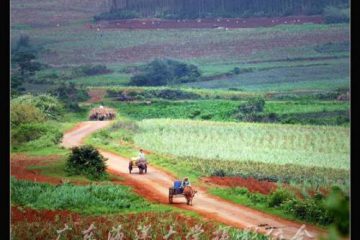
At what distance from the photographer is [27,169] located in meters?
3.90

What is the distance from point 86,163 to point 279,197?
140cm

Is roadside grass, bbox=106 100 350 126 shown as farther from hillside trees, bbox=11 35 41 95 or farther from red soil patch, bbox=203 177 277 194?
hillside trees, bbox=11 35 41 95

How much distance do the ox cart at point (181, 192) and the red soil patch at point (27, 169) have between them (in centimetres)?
81

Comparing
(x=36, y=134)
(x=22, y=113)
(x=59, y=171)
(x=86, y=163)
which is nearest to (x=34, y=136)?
(x=36, y=134)

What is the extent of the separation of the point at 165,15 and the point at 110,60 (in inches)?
20.6

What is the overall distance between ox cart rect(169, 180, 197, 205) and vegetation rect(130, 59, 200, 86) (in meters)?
0.75

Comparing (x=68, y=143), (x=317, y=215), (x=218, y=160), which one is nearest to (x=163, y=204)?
(x=218, y=160)

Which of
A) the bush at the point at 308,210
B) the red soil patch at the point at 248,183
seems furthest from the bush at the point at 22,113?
the bush at the point at 308,210

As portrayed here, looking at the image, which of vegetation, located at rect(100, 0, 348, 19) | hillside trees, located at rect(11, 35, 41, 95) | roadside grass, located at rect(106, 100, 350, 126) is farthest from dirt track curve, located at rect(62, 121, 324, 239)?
vegetation, located at rect(100, 0, 348, 19)

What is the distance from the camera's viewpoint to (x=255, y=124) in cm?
391

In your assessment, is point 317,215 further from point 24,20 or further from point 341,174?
point 24,20

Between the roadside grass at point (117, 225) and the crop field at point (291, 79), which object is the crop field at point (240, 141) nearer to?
the crop field at point (291, 79)

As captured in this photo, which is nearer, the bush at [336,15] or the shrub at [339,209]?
the shrub at [339,209]

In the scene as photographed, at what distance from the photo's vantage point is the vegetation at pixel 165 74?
155 inches
